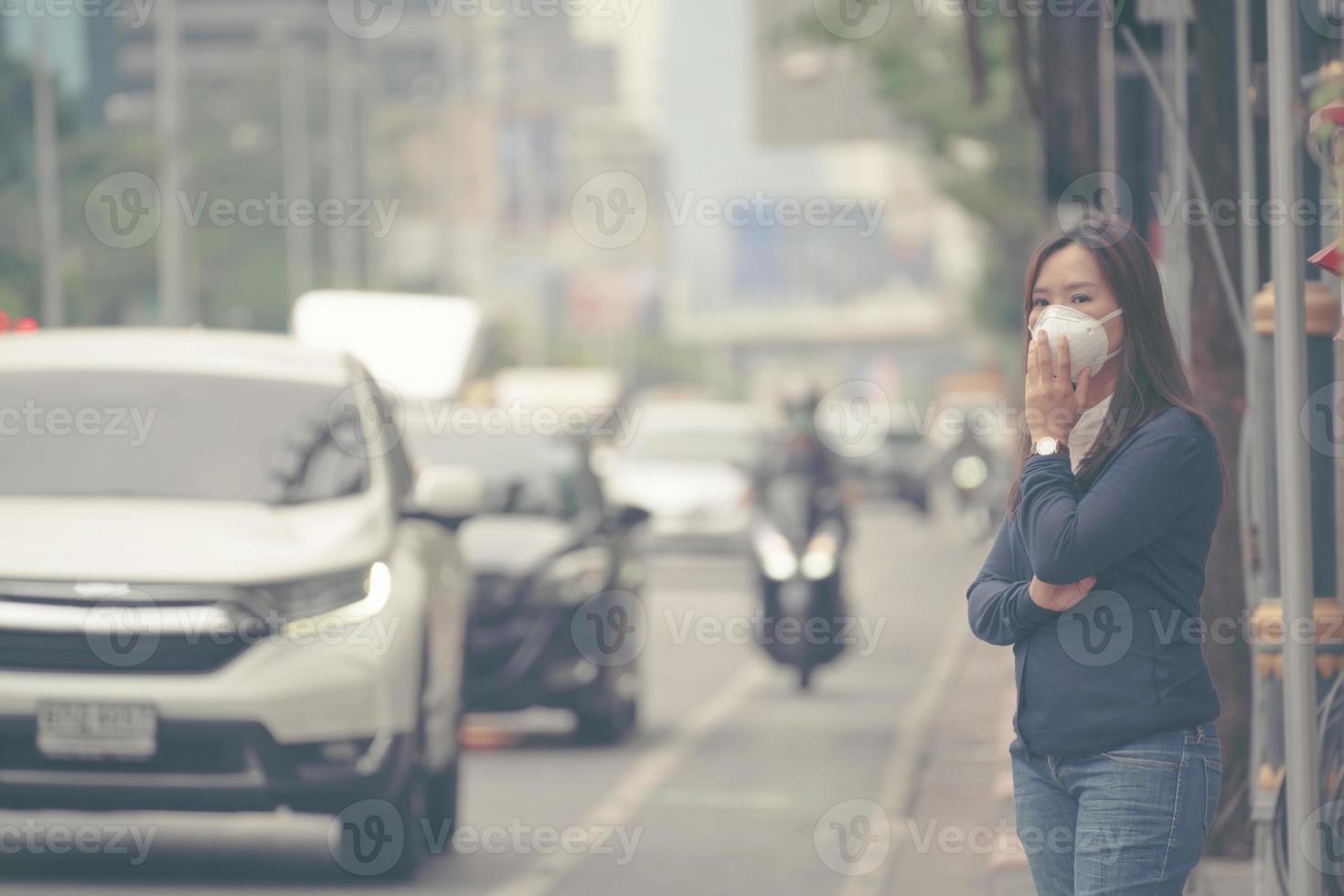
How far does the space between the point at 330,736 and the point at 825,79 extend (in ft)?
121

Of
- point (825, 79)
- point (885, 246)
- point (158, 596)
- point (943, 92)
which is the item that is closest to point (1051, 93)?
point (158, 596)

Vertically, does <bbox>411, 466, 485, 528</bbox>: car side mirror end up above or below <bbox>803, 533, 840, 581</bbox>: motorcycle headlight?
above

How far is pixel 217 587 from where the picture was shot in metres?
7.89

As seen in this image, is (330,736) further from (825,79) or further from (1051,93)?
(825,79)

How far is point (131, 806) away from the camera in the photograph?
7812 millimetres
